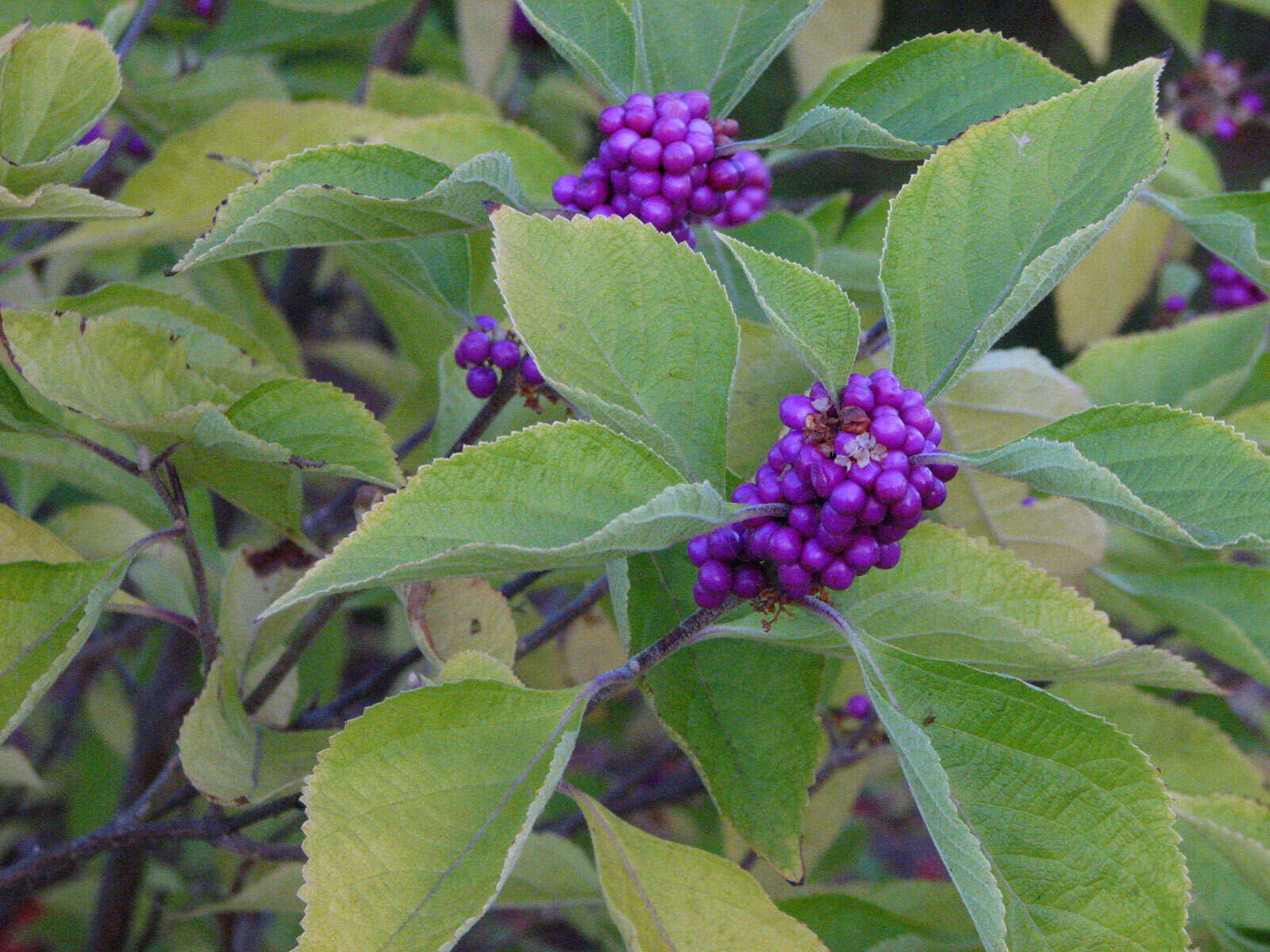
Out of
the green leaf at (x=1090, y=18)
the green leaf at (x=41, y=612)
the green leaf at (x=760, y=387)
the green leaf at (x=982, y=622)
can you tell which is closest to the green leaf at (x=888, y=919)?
the green leaf at (x=982, y=622)

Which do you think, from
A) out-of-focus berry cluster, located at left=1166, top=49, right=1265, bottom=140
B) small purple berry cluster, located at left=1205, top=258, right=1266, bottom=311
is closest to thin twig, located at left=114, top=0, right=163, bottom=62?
small purple berry cluster, located at left=1205, top=258, right=1266, bottom=311

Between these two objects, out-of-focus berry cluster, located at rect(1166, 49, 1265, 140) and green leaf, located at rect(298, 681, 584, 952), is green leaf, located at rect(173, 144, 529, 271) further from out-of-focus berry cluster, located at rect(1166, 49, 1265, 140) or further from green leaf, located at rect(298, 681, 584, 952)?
out-of-focus berry cluster, located at rect(1166, 49, 1265, 140)

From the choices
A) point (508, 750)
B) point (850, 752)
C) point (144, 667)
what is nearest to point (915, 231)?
point (508, 750)

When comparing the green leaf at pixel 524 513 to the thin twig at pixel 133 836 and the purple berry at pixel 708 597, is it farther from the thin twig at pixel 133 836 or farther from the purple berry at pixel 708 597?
→ the thin twig at pixel 133 836

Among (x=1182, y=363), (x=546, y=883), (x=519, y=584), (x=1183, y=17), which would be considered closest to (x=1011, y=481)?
(x=1182, y=363)

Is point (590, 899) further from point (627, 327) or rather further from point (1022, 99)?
point (1022, 99)

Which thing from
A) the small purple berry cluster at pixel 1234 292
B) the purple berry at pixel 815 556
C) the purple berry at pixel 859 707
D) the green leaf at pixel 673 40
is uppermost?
the green leaf at pixel 673 40

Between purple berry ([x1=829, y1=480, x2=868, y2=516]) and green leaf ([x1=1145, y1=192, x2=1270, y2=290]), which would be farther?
green leaf ([x1=1145, y1=192, x2=1270, y2=290])
